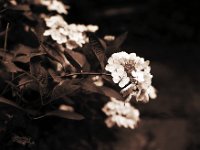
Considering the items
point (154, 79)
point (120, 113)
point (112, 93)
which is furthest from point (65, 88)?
point (154, 79)

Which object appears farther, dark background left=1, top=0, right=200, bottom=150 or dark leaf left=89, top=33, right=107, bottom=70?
dark background left=1, top=0, right=200, bottom=150

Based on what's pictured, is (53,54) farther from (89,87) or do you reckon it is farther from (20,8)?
(20,8)

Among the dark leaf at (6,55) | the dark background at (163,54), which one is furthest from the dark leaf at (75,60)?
the dark background at (163,54)

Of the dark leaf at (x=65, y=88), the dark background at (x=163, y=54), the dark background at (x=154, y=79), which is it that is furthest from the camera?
the dark background at (x=163, y=54)

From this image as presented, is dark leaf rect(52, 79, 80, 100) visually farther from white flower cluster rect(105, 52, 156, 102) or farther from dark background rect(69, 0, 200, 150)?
dark background rect(69, 0, 200, 150)

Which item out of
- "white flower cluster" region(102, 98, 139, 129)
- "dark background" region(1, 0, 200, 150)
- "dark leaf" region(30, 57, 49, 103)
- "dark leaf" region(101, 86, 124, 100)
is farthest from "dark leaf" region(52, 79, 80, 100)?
"white flower cluster" region(102, 98, 139, 129)

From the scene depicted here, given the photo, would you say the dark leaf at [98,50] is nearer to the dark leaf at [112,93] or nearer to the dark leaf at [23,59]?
the dark leaf at [112,93]

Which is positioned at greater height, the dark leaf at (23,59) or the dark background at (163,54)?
the dark background at (163,54)

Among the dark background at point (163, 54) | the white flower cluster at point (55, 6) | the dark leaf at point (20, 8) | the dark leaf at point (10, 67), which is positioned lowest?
the dark leaf at point (10, 67)
